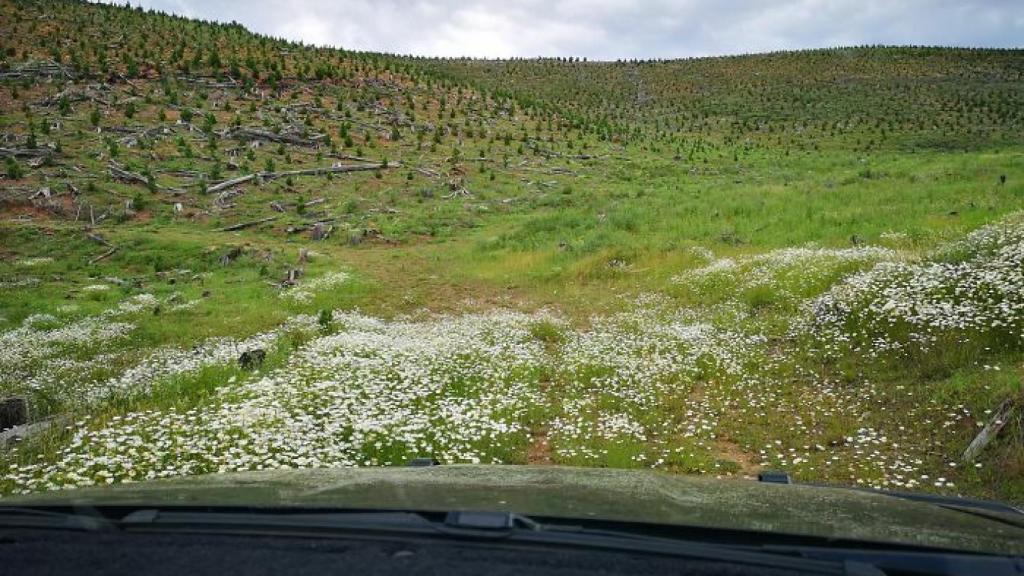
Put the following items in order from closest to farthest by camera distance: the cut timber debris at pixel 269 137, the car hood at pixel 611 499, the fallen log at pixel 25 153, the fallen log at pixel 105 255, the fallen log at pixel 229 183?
the car hood at pixel 611 499
the fallen log at pixel 105 255
the fallen log at pixel 25 153
the fallen log at pixel 229 183
the cut timber debris at pixel 269 137

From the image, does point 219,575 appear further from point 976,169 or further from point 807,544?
point 976,169

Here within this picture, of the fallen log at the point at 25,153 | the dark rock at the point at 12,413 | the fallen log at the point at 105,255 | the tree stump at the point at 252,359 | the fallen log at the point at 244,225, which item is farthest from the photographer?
the fallen log at the point at 25,153

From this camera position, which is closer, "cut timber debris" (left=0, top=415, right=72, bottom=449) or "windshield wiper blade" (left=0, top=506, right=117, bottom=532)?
"windshield wiper blade" (left=0, top=506, right=117, bottom=532)

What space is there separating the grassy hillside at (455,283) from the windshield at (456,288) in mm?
80

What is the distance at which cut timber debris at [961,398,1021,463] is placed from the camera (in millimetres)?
7113

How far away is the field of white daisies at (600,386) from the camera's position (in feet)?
24.4

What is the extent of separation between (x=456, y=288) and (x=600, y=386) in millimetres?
8742

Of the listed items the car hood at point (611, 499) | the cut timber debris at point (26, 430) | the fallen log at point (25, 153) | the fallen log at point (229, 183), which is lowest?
the cut timber debris at point (26, 430)

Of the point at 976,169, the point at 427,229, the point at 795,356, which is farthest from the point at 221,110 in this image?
the point at 976,169

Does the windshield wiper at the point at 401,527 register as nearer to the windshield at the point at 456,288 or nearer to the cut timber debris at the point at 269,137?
the windshield at the point at 456,288

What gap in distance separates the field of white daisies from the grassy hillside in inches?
2.1

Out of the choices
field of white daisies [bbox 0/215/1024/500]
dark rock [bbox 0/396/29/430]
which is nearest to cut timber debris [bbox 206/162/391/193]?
field of white daisies [bbox 0/215/1024/500]

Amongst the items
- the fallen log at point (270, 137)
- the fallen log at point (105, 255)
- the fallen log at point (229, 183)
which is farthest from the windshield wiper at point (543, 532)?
the fallen log at point (270, 137)

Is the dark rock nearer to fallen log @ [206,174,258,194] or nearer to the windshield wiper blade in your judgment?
the windshield wiper blade
